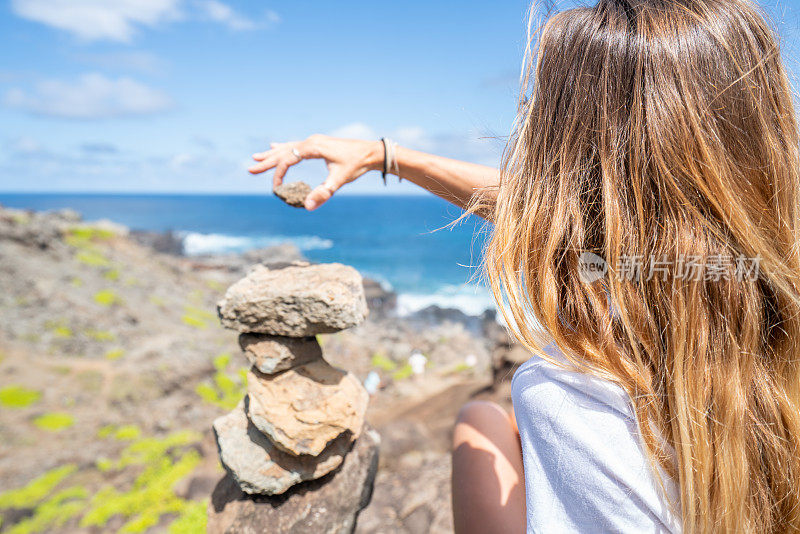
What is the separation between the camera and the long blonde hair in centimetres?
126

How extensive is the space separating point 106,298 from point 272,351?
10.8m

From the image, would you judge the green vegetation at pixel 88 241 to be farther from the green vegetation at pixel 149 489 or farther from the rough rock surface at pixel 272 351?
the rough rock surface at pixel 272 351

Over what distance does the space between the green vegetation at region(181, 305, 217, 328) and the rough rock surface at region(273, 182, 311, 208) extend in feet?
32.8

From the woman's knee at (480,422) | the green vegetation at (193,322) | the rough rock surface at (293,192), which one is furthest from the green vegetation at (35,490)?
the woman's knee at (480,422)

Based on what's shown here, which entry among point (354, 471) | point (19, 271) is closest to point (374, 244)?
point (19, 271)

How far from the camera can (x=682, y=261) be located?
1271 mm

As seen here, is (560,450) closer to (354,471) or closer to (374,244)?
(354,471)

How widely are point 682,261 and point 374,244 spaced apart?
38.3 meters

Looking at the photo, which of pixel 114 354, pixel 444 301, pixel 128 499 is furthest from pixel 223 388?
pixel 444 301

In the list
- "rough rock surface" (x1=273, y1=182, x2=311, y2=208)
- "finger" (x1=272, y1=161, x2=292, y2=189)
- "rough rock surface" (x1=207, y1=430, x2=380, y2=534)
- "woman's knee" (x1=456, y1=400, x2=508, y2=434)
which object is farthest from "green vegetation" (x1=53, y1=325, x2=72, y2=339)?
"woman's knee" (x1=456, y1=400, x2=508, y2=434)

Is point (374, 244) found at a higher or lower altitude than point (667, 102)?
lower

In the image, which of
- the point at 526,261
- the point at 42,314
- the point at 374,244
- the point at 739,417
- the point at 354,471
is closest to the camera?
the point at 739,417

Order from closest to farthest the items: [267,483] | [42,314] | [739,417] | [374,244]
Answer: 1. [739,417]
2. [267,483]
3. [42,314]
4. [374,244]

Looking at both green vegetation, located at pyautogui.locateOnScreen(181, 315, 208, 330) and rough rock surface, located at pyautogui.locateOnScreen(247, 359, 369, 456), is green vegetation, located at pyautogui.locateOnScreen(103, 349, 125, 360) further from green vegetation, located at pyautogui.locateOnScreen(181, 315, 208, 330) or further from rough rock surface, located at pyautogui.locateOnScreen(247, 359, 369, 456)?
rough rock surface, located at pyautogui.locateOnScreen(247, 359, 369, 456)
